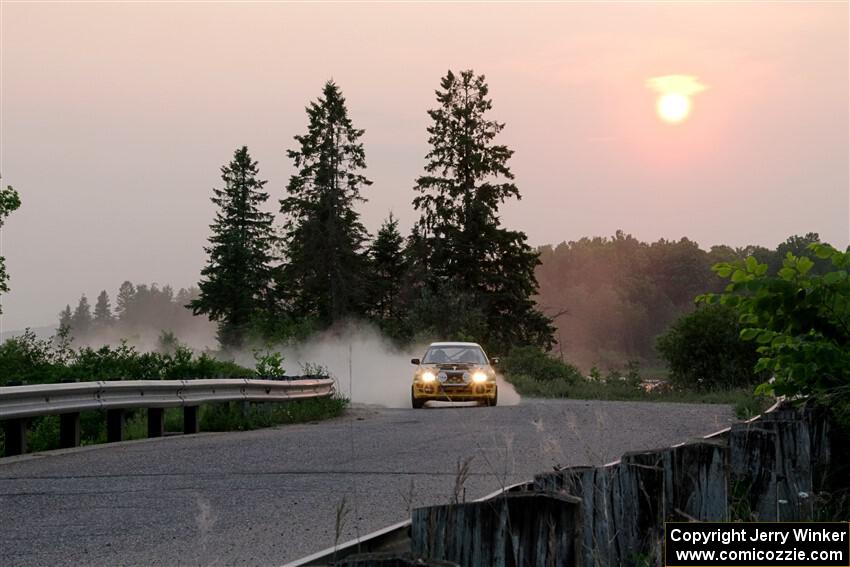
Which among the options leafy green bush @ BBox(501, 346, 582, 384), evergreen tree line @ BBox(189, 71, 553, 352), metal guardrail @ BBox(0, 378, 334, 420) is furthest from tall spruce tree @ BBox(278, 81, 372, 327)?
metal guardrail @ BBox(0, 378, 334, 420)

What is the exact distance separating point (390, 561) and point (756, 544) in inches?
92.2

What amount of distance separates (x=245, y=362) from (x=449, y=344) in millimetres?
42531

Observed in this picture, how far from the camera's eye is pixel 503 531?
3.58 meters

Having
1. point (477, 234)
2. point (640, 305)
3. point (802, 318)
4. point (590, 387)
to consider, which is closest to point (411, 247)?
point (477, 234)

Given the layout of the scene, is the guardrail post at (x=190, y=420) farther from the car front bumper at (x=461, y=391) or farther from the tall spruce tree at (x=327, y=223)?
the tall spruce tree at (x=327, y=223)

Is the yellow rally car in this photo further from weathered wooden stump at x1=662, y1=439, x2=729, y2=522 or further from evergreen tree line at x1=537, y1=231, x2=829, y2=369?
evergreen tree line at x1=537, y1=231, x2=829, y2=369

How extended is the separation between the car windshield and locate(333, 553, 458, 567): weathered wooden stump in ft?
76.9

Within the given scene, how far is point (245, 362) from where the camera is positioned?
223 ft

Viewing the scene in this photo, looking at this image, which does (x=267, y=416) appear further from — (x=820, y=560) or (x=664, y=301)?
(x=664, y=301)

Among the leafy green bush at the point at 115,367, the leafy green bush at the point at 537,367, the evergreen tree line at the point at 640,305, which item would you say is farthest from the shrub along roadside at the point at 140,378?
the evergreen tree line at the point at 640,305

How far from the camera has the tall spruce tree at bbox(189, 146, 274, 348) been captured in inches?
3000

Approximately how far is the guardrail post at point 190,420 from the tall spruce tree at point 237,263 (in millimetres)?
56633

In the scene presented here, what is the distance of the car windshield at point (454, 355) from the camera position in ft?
87.9

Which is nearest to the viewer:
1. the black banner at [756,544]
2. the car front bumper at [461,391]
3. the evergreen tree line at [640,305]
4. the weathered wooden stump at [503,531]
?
the weathered wooden stump at [503,531]
